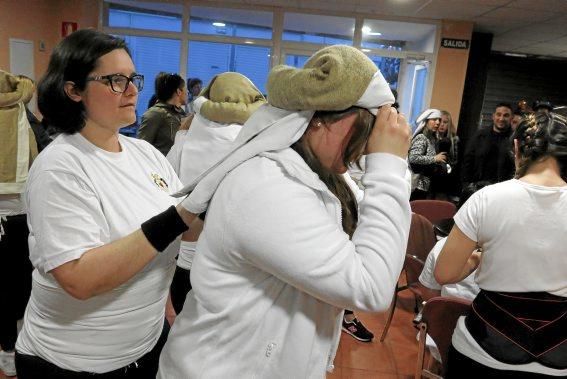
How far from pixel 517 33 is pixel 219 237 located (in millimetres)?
8027

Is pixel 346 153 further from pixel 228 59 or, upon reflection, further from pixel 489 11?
pixel 228 59

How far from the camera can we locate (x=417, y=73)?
24.1 ft

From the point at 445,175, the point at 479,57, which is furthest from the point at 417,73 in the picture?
the point at 445,175

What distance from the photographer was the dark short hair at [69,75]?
1.07m

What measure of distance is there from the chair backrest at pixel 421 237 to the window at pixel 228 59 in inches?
207

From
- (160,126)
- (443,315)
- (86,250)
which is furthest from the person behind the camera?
(160,126)

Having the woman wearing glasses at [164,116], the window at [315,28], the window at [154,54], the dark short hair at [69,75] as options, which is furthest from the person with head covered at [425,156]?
the window at [154,54]

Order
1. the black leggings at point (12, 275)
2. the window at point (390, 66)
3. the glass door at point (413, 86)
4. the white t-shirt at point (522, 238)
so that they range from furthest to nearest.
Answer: the window at point (390, 66) → the glass door at point (413, 86) → the black leggings at point (12, 275) → the white t-shirt at point (522, 238)

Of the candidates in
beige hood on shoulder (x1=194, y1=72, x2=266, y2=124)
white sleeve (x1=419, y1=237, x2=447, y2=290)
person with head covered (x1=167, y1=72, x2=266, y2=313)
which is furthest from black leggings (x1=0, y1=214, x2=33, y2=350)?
white sleeve (x1=419, y1=237, x2=447, y2=290)

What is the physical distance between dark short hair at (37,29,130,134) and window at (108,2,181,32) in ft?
22.5

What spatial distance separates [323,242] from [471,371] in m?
1.05

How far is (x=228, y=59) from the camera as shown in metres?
7.64

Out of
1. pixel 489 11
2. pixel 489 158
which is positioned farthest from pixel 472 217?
pixel 489 11

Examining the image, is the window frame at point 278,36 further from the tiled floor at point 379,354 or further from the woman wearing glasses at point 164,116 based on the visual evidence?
the tiled floor at point 379,354
